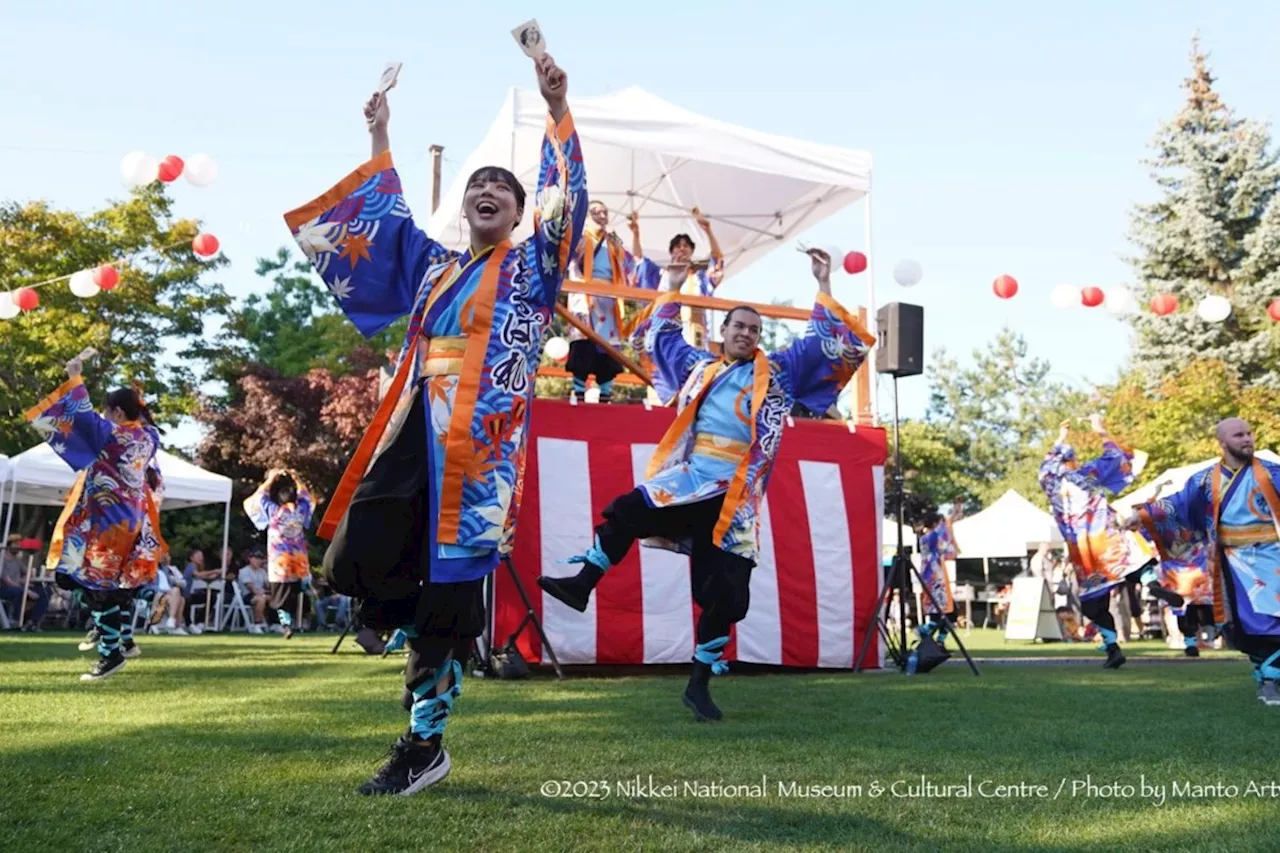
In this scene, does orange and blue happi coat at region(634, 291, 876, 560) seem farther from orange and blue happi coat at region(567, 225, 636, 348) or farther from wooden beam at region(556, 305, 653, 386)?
orange and blue happi coat at region(567, 225, 636, 348)

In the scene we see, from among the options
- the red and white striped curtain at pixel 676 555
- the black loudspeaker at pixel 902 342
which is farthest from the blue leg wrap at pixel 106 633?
the black loudspeaker at pixel 902 342

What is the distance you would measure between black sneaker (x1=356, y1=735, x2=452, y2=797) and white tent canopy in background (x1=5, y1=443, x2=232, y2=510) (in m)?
11.7

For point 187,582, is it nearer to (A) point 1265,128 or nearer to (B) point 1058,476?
(B) point 1058,476

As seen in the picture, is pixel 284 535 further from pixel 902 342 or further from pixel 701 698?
pixel 701 698

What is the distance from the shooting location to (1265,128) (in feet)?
72.4

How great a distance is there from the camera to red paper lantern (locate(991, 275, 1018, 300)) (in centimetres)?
880

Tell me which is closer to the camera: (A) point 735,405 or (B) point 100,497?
(A) point 735,405

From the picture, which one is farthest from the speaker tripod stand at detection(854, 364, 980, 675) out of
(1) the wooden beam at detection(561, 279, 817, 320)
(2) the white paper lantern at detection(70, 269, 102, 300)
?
(2) the white paper lantern at detection(70, 269, 102, 300)

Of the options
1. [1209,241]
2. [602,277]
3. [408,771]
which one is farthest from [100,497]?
[1209,241]

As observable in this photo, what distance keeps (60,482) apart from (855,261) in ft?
33.0

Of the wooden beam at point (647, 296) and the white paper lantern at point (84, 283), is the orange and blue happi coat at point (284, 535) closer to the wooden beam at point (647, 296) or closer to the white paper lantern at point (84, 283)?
the white paper lantern at point (84, 283)

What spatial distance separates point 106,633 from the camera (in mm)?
5898

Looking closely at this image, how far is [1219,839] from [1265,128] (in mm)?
24312

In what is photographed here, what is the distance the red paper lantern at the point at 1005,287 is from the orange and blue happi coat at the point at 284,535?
7541 millimetres
